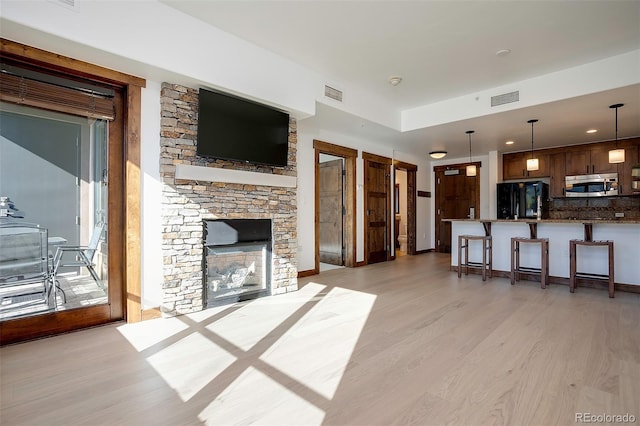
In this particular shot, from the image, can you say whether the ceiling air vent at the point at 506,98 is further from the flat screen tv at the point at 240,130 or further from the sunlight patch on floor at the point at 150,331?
the sunlight patch on floor at the point at 150,331

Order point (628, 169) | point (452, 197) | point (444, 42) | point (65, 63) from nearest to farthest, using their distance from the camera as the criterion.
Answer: point (65, 63) < point (444, 42) < point (628, 169) < point (452, 197)

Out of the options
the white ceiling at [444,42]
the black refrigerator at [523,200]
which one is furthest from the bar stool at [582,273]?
the black refrigerator at [523,200]

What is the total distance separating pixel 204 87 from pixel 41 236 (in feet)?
6.89

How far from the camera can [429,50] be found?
12.7 ft

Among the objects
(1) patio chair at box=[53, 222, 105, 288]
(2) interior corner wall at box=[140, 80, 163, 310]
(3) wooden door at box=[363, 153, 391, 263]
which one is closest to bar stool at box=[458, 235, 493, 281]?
(3) wooden door at box=[363, 153, 391, 263]

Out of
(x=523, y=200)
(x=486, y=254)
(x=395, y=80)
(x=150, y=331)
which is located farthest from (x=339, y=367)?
(x=523, y=200)

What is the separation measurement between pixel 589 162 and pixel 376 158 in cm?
443

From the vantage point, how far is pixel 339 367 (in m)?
2.25

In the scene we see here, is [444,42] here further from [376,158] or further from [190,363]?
[190,363]

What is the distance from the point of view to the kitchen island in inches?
175

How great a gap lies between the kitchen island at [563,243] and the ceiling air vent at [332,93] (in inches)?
122

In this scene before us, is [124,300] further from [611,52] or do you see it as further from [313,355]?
[611,52]

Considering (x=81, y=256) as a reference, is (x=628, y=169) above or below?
above

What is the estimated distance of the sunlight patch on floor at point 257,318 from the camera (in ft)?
9.20
